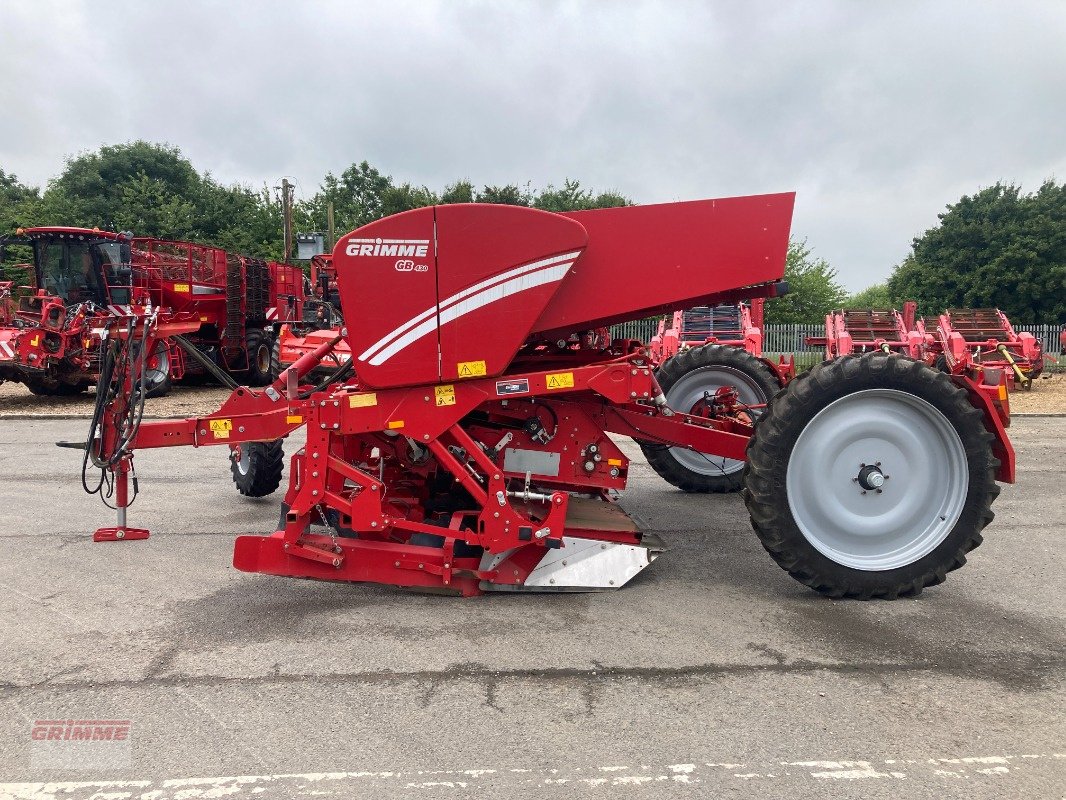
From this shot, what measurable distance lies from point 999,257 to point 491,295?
27.6 metres

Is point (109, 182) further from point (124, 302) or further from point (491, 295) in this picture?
point (491, 295)

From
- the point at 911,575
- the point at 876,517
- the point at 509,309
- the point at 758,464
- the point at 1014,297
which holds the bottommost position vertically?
the point at 911,575

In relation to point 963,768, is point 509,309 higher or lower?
higher

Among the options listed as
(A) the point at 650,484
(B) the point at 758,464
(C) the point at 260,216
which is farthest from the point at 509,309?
(C) the point at 260,216

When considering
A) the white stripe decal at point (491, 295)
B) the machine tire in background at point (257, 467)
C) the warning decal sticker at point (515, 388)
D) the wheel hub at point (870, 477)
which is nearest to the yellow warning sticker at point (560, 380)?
the warning decal sticker at point (515, 388)

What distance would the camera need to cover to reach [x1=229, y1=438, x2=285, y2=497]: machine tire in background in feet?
19.7

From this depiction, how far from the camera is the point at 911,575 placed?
3793 millimetres

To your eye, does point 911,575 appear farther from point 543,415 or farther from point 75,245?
point 75,245

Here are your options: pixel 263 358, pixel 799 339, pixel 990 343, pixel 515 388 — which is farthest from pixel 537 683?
pixel 799 339

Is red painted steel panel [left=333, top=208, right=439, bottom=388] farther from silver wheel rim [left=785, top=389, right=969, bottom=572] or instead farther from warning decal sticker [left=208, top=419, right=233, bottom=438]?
silver wheel rim [left=785, top=389, right=969, bottom=572]

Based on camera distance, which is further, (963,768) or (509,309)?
(509,309)

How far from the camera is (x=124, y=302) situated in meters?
13.9

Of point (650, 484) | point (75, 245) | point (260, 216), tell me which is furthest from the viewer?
point (260, 216)

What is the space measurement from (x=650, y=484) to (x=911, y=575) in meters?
3.09
